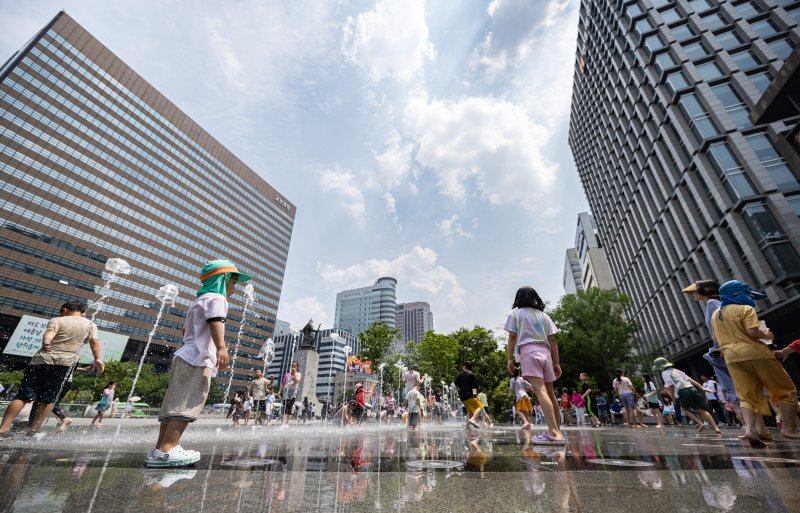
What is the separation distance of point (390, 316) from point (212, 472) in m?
139

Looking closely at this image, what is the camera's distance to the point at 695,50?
26.0 metres

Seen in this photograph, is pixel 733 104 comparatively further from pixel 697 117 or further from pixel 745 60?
pixel 745 60

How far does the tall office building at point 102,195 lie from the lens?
51.6 m

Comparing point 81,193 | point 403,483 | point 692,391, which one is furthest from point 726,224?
point 81,193

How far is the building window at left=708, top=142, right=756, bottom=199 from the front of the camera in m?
20.4

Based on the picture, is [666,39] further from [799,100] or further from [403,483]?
[403,483]

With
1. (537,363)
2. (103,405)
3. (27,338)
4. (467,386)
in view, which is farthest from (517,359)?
(27,338)

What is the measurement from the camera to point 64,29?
59844 millimetres

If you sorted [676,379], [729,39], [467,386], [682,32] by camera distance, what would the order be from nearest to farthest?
1. [676,379]
2. [467,386]
3. [729,39]
4. [682,32]

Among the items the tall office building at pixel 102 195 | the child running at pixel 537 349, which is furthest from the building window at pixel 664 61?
the tall office building at pixel 102 195

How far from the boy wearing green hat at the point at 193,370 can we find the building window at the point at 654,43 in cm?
3795

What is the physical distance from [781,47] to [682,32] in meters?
7.08

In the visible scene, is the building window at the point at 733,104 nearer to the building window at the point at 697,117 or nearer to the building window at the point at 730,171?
the building window at the point at 697,117

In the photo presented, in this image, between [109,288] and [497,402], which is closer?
[497,402]
